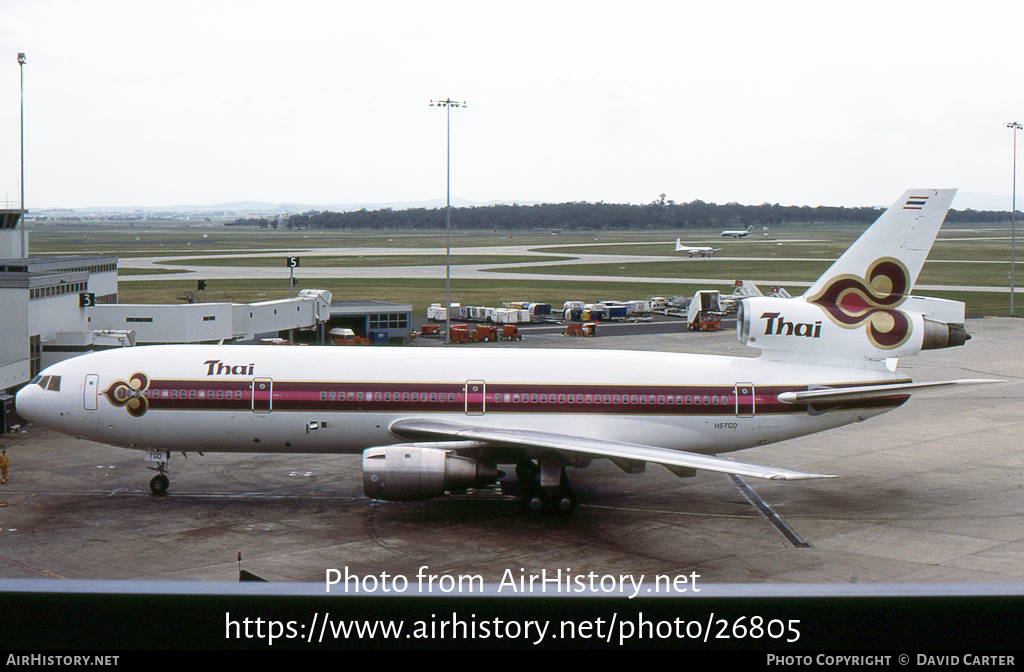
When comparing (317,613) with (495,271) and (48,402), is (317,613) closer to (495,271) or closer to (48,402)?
(48,402)

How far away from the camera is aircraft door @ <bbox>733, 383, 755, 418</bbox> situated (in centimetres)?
3022

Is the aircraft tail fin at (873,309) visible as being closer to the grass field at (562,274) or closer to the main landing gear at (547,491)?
the main landing gear at (547,491)

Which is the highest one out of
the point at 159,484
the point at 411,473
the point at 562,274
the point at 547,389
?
the point at 562,274

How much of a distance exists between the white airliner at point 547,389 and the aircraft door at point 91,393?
42mm

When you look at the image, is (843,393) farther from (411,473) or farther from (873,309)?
(411,473)

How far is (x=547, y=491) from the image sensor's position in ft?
93.9

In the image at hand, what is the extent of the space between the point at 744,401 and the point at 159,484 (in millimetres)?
19320

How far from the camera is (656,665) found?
14.6ft

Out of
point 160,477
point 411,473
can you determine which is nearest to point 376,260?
point 160,477

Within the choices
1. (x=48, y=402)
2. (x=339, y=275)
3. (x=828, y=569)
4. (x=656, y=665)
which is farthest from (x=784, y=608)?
(x=339, y=275)

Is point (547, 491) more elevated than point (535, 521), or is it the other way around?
point (547, 491)

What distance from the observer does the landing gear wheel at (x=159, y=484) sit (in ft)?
103

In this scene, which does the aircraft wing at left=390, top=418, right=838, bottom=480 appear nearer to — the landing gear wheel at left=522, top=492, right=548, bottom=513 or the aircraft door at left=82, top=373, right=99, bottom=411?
the landing gear wheel at left=522, top=492, right=548, bottom=513

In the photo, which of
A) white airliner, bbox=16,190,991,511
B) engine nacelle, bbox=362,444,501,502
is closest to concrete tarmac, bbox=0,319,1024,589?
engine nacelle, bbox=362,444,501,502
